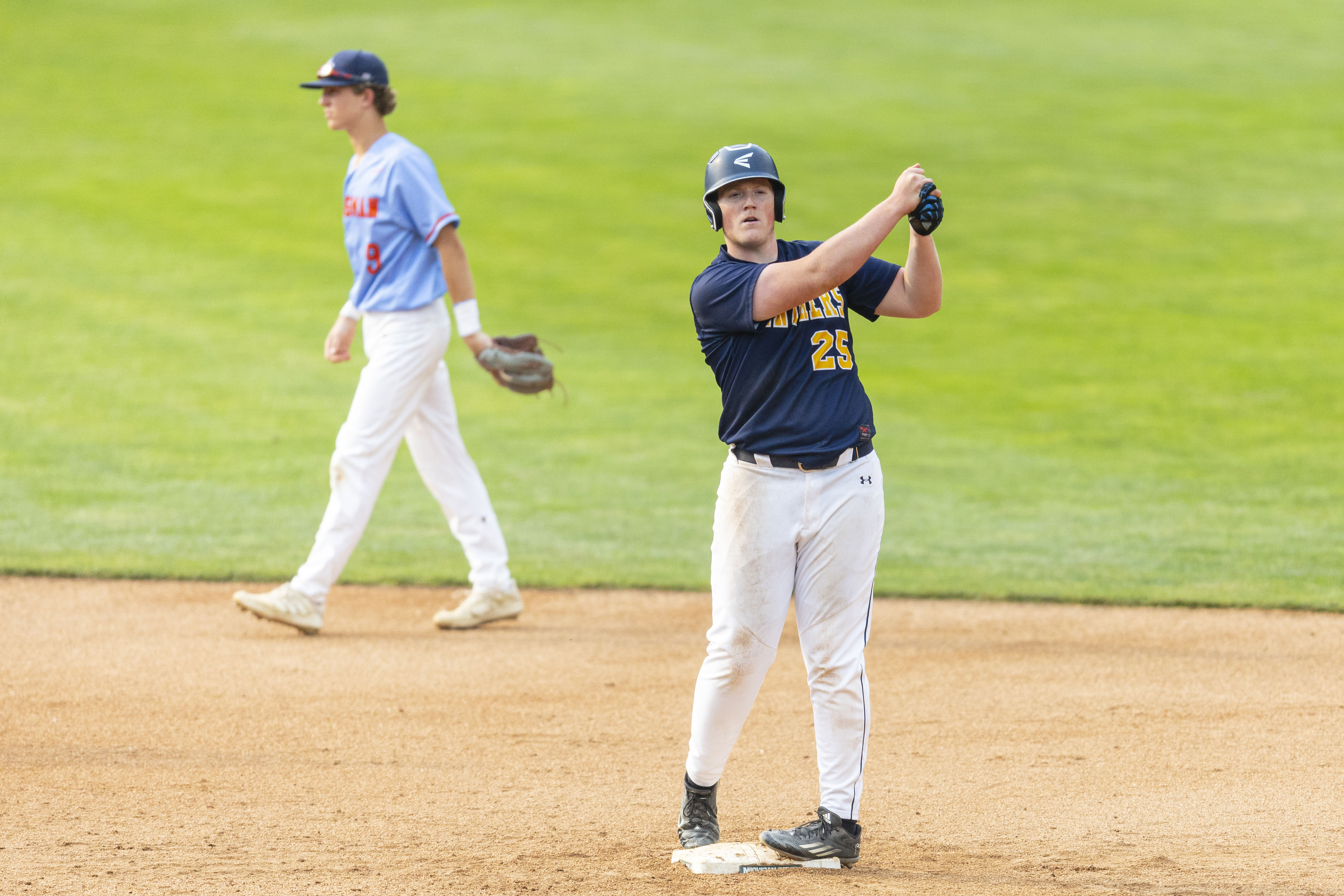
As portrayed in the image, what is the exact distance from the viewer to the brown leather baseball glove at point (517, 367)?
22.9 ft

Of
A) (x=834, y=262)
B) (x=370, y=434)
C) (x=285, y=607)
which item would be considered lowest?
(x=285, y=607)

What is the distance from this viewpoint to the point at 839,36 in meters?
30.2

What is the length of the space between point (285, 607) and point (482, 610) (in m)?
0.99

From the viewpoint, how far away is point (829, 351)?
431 centimetres

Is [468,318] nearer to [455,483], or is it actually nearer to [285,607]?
[455,483]

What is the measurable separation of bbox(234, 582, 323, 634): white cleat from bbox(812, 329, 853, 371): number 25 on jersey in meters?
3.66

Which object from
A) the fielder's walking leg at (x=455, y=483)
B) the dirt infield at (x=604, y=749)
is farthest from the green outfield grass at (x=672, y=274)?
the fielder's walking leg at (x=455, y=483)

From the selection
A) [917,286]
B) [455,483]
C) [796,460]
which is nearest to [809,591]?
[796,460]

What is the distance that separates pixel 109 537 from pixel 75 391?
161 inches

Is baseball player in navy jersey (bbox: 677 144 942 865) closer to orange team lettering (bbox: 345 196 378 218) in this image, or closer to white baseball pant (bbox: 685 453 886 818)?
white baseball pant (bbox: 685 453 886 818)

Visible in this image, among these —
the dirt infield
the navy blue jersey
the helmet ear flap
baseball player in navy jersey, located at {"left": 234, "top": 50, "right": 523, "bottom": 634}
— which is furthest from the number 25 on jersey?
baseball player in navy jersey, located at {"left": 234, "top": 50, "right": 523, "bottom": 634}

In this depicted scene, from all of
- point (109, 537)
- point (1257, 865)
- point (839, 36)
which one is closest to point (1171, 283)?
point (109, 537)

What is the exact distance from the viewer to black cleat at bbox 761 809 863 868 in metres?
4.31

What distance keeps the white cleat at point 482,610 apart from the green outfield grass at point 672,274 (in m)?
0.97
